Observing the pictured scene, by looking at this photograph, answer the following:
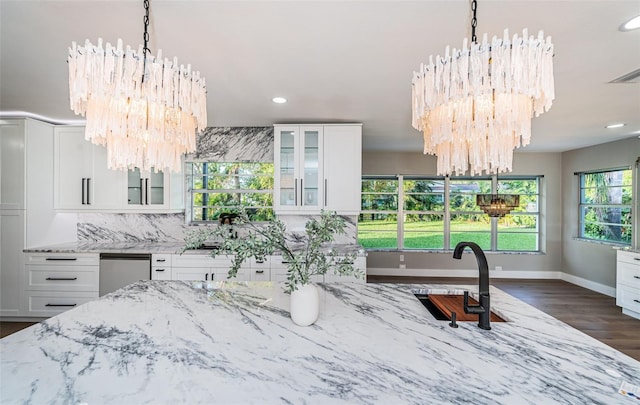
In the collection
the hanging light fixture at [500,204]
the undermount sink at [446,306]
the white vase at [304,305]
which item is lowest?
the undermount sink at [446,306]

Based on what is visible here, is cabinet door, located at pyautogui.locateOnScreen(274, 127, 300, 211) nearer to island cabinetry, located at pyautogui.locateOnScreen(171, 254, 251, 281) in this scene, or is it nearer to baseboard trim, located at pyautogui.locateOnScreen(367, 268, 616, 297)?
island cabinetry, located at pyautogui.locateOnScreen(171, 254, 251, 281)

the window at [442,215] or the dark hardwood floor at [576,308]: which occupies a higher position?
the window at [442,215]

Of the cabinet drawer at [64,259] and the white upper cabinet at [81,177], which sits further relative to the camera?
the white upper cabinet at [81,177]

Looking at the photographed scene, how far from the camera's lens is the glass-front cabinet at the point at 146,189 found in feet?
11.6

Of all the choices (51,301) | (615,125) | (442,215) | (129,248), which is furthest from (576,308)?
(51,301)

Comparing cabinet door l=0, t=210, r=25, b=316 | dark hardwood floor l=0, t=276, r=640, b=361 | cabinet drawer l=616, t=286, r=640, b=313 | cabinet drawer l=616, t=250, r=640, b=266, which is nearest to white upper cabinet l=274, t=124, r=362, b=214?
dark hardwood floor l=0, t=276, r=640, b=361

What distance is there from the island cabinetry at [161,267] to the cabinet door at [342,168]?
1968 millimetres

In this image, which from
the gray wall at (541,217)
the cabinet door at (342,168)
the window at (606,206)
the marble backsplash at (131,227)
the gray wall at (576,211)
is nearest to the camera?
the cabinet door at (342,168)

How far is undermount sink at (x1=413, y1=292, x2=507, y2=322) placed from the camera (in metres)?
1.43

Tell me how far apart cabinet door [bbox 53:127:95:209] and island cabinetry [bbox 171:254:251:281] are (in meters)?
1.56

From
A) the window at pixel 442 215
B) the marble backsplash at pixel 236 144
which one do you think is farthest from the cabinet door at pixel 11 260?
the window at pixel 442 215

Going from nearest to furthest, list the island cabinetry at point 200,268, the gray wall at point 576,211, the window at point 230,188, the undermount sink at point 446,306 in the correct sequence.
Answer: the undermount sink at point 446,306 < the island cabinetry at point 200,268 < the window at point 230,188 < the gray wall at point 576,211

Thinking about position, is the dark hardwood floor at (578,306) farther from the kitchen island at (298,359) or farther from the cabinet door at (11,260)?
the cabinet door at (11,260)

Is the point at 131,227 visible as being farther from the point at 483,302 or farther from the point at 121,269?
the point at 483,302
